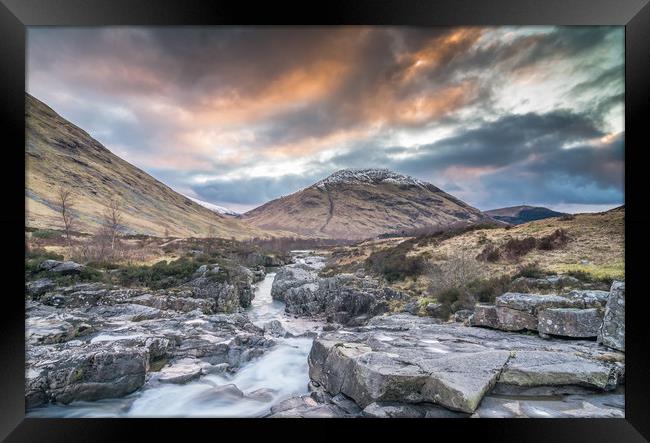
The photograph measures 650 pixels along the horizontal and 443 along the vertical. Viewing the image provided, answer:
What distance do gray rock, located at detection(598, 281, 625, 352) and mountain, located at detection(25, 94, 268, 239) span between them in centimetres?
578

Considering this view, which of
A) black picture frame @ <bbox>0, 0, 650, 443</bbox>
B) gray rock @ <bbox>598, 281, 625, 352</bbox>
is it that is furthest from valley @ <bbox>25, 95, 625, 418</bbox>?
black picture frame @ <bbox>0, 0, 650, 443</bbox>

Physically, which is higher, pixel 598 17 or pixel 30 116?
pixel 598 17

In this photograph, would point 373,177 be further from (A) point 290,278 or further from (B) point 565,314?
(B) point 565,314

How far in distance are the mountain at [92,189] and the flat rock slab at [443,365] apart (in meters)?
3.28

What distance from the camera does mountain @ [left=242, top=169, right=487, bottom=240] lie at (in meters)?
4.57

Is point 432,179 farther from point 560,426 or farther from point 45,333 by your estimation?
point 45,333

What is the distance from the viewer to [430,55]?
3717 millimetres

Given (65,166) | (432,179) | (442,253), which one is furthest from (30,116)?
(442,253)

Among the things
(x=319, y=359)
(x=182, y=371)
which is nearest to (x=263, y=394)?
(x=319, y=359)

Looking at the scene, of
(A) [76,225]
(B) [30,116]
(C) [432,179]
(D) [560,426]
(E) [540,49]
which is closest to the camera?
(D) [560,426]

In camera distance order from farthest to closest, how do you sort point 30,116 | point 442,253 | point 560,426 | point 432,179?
1. point 442,253
2. point 432,179
3. point 30,116
4. point 560,426

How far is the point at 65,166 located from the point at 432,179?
616 cm

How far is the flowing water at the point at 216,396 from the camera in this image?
318cm

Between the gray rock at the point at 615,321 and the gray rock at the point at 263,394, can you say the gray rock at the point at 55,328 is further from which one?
the gray rock at the point at 615,321
